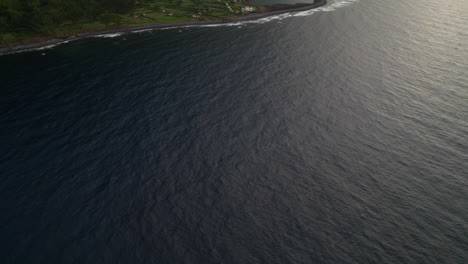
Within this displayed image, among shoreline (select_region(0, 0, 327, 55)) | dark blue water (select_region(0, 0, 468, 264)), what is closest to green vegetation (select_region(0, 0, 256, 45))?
shoreline (select_region(0, 0, 327, 55))

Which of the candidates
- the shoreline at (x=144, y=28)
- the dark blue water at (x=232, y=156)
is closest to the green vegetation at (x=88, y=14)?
the shoreline at (x=144, y=28)

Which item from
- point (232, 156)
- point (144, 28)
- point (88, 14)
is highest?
point (88, 14)

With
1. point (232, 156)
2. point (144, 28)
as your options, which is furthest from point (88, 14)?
point (232, 156)

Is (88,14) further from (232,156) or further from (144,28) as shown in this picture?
(232,156)

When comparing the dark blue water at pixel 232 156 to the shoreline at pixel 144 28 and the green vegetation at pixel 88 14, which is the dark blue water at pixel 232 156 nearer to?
the shoreline at pixel 144 28

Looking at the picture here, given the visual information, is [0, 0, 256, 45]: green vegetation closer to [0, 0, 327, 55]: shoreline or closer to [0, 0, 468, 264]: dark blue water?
[0, 0, 327, 55]: shoreline

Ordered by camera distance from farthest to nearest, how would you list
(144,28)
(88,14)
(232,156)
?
(144,28)
(88,14)
(232,156)
